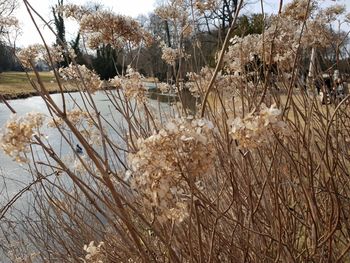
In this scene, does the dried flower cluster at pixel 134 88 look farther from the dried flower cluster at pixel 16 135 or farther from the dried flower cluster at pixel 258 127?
the dried flower cluster at pixel 258 127

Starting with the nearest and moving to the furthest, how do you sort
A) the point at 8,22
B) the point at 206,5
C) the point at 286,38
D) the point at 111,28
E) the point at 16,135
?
Answer: the point at 16,135
the point at 286,38
the point at 111,28
the point at 206,5
the point at 8,22

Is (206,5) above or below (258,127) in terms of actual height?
above

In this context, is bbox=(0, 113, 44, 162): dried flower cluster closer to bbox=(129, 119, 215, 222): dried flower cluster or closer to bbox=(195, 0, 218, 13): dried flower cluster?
bbox=(129, 119, 215, 222): dried flower cluster

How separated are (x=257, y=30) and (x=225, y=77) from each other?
79.0 inches

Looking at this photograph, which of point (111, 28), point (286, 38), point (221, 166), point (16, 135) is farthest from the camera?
point (111, 28)

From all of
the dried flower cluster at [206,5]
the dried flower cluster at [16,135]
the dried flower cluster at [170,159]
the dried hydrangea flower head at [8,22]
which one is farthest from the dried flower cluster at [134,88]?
the dried flower cluster at [170,159]

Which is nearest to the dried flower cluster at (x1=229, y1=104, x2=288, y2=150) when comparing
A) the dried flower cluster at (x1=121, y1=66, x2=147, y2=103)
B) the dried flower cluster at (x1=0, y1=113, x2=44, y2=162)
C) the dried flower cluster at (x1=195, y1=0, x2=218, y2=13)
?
the dried flower cluster at (x1=0, y1=113, x2=44, y2=162)

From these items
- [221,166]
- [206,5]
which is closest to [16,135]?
[221,166]

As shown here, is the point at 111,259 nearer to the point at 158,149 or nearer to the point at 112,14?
the point at 112,14

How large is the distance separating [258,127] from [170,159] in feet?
0.69

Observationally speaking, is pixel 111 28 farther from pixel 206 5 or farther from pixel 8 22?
pixel 8 22

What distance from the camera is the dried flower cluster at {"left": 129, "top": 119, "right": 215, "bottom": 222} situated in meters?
0.95

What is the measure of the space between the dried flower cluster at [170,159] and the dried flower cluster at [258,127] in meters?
0.08

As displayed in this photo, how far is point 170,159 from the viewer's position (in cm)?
97
